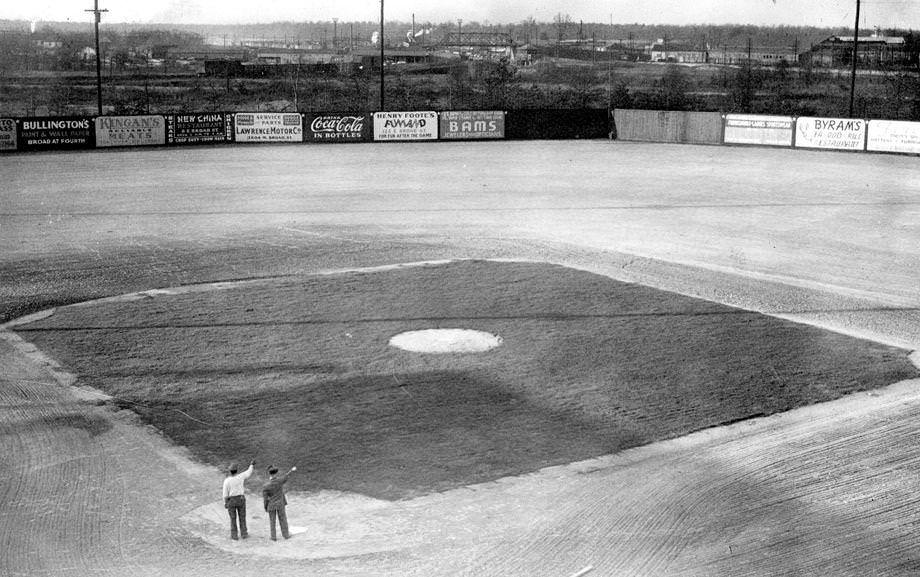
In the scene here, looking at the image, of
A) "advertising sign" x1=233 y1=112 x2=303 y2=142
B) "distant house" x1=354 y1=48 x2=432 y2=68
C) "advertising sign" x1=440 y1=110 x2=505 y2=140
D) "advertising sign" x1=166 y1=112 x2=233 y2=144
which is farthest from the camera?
"distant house" x1=354 y1=48 x2=432 y2=68

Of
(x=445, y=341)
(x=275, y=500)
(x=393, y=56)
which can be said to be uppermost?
(x=393, y=56)

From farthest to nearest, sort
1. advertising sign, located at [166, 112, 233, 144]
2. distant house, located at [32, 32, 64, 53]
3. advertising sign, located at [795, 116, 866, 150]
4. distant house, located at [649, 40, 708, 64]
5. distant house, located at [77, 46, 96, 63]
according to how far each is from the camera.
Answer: distant house, located at [649, 40, 708, 64] < distant house, located at [77, 46, 96, 63] < distant house, located at [32, 32, 64, 53] < advertising sign, located at [166, 112, 233, 144] < advertising sign, located at [795, 116, 866, 150]

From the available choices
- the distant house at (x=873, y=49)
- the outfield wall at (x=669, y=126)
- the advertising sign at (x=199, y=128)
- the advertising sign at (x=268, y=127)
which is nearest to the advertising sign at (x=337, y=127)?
the advertising sign at (x=268, y=127)

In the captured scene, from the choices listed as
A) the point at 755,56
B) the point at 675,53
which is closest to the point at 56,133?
the point at 675,53

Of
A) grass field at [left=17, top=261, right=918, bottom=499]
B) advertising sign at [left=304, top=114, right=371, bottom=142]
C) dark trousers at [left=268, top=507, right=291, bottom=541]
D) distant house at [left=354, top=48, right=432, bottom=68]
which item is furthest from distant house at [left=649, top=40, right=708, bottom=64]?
dark trousers at [left=268, top=507, right=291, bottom=541]

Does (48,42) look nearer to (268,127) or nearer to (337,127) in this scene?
(268,127)

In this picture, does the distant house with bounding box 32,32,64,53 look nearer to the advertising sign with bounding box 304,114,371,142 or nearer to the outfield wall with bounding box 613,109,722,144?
the advertising sign with bounding box 304,114,371,142

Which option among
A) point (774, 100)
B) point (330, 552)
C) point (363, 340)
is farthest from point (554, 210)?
point (774, 100)
